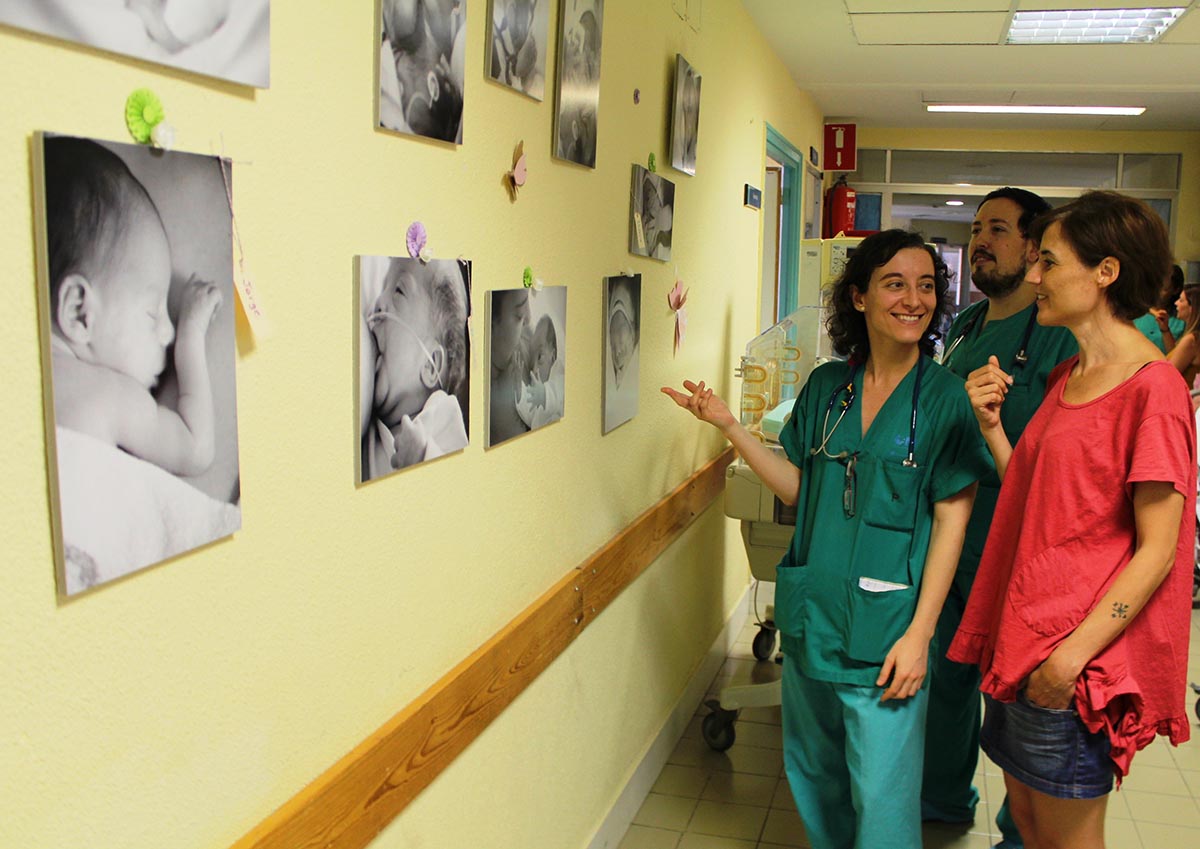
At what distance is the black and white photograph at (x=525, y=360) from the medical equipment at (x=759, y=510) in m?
1.27

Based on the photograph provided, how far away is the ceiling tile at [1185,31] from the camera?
435cm

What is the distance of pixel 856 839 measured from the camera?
7.99 feet

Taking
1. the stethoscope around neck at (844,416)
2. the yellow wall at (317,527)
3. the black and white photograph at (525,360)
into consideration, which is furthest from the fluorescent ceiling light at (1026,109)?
the black and white photograph at (525,360)

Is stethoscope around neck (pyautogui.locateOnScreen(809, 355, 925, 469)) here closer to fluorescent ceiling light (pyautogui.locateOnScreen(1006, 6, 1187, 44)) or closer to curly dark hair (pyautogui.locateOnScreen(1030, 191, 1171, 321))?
curly dark hair (pyautogui.locateOnScreen(1030, 191, 1171, 321))

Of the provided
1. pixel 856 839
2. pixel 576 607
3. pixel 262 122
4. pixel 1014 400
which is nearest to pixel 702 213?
pixel 1014 400

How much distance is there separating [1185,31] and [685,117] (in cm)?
271

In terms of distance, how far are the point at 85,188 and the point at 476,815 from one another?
135 centimetres

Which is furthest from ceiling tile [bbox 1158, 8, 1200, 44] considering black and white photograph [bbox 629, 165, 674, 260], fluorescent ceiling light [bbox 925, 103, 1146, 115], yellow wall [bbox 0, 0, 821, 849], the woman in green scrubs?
yellow wall [bbox 0, 0, 821, 849]

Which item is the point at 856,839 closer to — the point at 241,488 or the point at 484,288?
the point at 484,288

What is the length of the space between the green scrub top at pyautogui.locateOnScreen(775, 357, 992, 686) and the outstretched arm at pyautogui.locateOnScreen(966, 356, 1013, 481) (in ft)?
A: 0.11

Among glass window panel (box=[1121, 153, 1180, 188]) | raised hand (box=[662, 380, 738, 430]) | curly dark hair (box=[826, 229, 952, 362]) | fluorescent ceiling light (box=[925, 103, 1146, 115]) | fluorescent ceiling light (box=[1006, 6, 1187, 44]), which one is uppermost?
fluorescent ceiling light (box=[925, 103, 1146, 115])

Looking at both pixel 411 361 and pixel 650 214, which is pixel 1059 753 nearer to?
pixel 411 361

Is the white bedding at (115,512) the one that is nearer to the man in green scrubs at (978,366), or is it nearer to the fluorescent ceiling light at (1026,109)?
the man in green scrubs at (978,366)

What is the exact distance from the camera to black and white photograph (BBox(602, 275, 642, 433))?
2.61 metres
